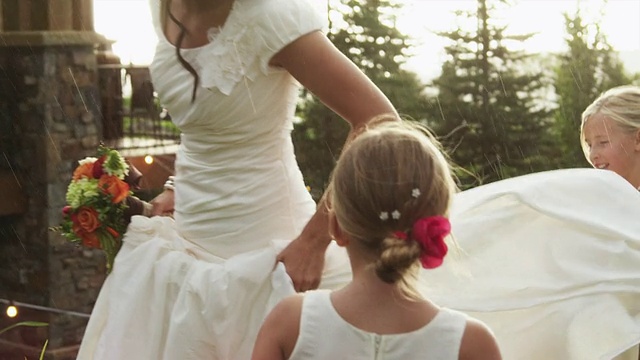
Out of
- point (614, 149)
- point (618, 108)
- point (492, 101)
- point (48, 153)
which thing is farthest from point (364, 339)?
point (492, 101)

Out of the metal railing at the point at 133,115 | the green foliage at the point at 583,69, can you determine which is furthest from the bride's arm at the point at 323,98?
the green foliage at the point at 583,69

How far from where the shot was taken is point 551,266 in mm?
2250

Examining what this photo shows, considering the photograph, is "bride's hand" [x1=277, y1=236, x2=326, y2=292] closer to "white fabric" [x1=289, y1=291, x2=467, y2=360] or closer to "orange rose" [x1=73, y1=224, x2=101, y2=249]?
"white fabric" [x1=289, y1=291, x2=467, y2=360]

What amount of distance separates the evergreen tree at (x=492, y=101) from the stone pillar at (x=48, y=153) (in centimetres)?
592

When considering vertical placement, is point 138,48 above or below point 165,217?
below

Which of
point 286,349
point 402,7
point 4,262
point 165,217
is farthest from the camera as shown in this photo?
point 402,7

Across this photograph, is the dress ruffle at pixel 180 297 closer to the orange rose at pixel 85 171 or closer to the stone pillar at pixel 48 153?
the orange rose at pixel 85 171

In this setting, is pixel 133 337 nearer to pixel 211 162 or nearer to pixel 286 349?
pixel 211 162

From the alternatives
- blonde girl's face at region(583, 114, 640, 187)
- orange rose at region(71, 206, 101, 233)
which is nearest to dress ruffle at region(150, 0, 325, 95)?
orange rose at region(71, 206, 101, 233)

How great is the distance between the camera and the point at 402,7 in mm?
14445

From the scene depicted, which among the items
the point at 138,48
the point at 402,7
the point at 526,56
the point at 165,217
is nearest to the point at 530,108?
the point at 526,56

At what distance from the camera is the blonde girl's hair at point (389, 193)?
1.84 m

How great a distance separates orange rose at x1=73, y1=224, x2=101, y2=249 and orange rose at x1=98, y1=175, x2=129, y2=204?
0.09 meters

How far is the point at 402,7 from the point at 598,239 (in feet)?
40.7
